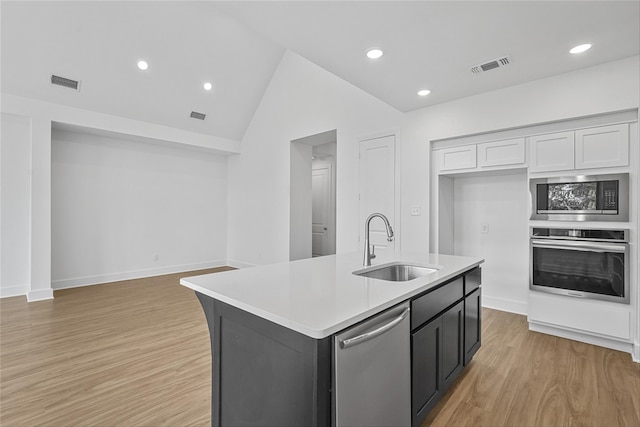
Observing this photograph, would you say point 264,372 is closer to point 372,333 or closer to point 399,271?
point 372,333

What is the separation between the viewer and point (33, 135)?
4.45 meters

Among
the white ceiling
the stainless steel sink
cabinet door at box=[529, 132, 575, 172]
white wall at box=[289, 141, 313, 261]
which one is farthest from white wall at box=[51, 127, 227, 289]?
cabinet door at box=[529, 132, 575, 172]

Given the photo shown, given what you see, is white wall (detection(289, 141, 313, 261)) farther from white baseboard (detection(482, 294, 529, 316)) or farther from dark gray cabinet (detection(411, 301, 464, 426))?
dark gray cabinet (detection(411, 301, 464, 426))

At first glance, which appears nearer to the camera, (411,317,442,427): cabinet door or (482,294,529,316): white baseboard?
(411,317,442,427): cabinet door

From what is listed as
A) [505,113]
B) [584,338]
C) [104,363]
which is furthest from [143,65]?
[584,338]

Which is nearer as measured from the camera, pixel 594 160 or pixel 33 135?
pixel 594 160

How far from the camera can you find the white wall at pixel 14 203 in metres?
4.57

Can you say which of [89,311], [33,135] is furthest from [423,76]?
[33,135]

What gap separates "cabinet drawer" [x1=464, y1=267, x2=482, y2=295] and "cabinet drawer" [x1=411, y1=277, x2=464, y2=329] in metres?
0.08

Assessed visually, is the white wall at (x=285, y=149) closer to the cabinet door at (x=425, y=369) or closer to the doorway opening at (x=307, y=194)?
the doorway opening at (x=307, y=194)

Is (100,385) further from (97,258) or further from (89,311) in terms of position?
(97,258)

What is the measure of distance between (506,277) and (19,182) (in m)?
7.07

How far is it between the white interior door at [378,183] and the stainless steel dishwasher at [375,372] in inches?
119

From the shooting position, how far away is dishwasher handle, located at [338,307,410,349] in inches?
45.3
